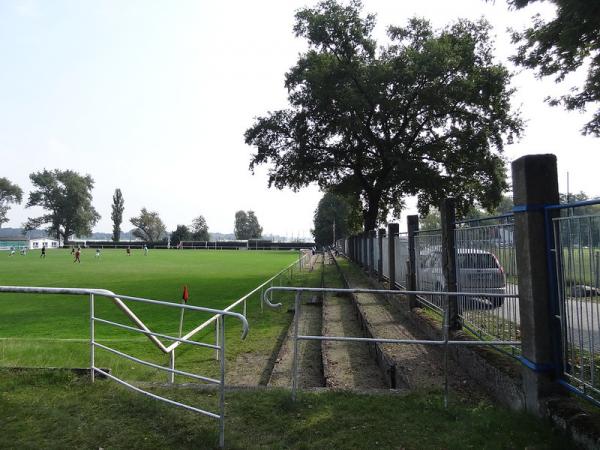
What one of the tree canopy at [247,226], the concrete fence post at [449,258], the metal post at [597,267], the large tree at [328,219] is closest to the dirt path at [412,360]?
the concrete fence post at [449,258]

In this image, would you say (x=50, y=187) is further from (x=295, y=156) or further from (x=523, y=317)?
(x=523, y=317)

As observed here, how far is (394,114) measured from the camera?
27.0 metres

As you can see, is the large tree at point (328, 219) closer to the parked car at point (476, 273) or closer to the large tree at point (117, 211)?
the large tree at point (117, 211)

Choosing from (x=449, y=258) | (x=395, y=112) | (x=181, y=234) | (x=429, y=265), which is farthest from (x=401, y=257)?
(x=181, y=234)

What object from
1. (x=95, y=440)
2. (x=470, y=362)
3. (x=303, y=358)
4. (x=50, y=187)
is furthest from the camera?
(x=50, y=187)

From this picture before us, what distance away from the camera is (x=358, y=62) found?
27.3m

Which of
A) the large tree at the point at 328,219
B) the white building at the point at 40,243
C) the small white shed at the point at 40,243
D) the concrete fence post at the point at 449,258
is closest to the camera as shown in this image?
the concrete fence post at the point at 449,258

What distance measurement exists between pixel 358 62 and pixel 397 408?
2565cm

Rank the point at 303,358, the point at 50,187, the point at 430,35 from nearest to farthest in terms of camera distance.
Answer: the point at 303,358
the point at 430,35
the point at 50,187

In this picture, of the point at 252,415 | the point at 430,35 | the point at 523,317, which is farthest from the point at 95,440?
the point at 430,35

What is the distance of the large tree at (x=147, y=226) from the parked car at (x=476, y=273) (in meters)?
139

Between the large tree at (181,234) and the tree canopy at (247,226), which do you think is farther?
the tree canopy at (247,226)

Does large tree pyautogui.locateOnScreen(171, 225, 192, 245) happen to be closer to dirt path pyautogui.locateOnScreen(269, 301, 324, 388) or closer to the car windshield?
dirt path pyautogui.locateOnScreen(269, 301, 324, 388)

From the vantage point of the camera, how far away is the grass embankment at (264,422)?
3770mm
